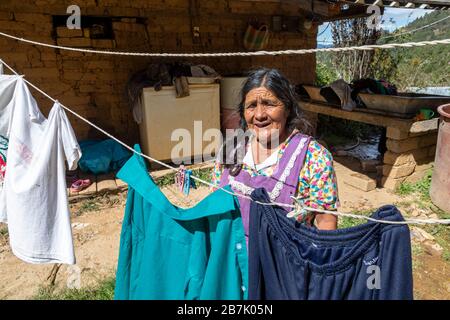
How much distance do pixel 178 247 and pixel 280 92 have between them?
0.95 metres

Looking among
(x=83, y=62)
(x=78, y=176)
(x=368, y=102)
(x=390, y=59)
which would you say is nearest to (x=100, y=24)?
(x=83, y=62)

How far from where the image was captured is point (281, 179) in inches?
61.5

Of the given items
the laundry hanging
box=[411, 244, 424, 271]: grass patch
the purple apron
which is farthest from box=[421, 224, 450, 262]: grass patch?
the laundry hanging

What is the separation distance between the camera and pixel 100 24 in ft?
17.0

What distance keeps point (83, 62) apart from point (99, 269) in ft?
11.6

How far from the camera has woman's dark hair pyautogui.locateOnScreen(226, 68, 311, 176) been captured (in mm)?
1690

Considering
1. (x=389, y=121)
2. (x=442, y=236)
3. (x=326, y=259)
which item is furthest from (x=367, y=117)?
(x=326, y=259)

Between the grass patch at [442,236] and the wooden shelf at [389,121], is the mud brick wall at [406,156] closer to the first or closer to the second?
the wooden shelf at [389,121]

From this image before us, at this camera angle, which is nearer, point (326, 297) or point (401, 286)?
point (401, 286)

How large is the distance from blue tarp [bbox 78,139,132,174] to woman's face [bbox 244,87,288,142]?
12.3 feet

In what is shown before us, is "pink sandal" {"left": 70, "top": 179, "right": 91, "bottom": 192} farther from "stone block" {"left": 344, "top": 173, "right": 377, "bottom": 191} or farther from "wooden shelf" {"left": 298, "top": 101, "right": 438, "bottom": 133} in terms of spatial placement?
"wooden shelf" {"left": 298, "top": 101, "right": 438, "bottom": 133}

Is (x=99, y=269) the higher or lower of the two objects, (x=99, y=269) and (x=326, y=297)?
the lower
